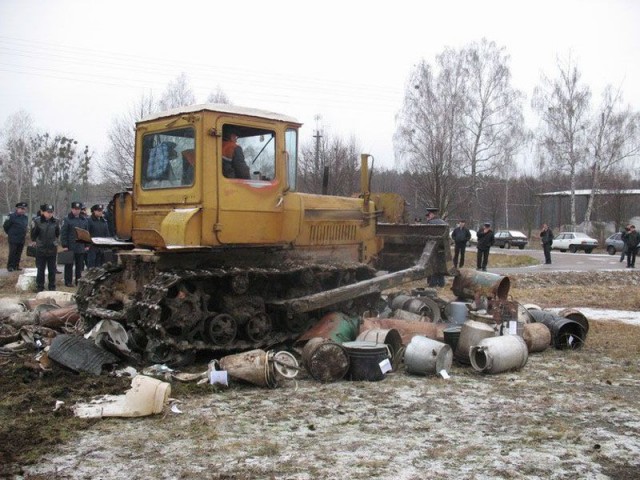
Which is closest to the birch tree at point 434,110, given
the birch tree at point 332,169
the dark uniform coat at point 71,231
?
the birch tree at point 332,169

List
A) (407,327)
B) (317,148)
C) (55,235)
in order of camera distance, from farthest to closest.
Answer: (317,148)
(55,235)
(407,327)

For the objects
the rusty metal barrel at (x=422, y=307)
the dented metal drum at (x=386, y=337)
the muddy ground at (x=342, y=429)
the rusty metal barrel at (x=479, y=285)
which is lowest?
the muddy ground at (x=342, y=429)

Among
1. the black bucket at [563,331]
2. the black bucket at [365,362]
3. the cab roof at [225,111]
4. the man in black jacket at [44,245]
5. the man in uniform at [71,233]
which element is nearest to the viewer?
the black bucket at [365,362]

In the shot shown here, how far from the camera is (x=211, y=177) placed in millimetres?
7684

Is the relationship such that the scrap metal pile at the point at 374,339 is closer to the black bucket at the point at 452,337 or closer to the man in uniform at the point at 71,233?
the black bucket at the point at 452,337

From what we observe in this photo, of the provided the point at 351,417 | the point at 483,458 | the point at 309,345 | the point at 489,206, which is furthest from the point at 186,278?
the point at 489,206

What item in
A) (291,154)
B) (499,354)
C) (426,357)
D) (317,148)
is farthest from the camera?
(317,148)

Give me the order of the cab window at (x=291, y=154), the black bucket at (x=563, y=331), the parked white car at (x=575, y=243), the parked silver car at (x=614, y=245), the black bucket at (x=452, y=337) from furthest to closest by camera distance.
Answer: the parked white car at (x=575, y=243) → the parked silver car at (x=614, y=245) → the black bucket at (x=563, y=331) → the cab window at (x=291, y=154) → the black bucket at (x=452, y=337)

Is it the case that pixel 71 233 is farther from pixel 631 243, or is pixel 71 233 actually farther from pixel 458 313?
pixel 631 243

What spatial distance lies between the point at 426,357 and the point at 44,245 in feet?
30.3

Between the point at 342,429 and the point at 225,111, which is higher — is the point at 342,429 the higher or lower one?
the lower one

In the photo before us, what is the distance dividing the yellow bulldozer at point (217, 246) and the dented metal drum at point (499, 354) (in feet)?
5.97

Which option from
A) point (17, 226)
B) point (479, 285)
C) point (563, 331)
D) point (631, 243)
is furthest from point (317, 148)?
point (563, 331)

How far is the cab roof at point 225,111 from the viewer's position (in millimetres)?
7777
